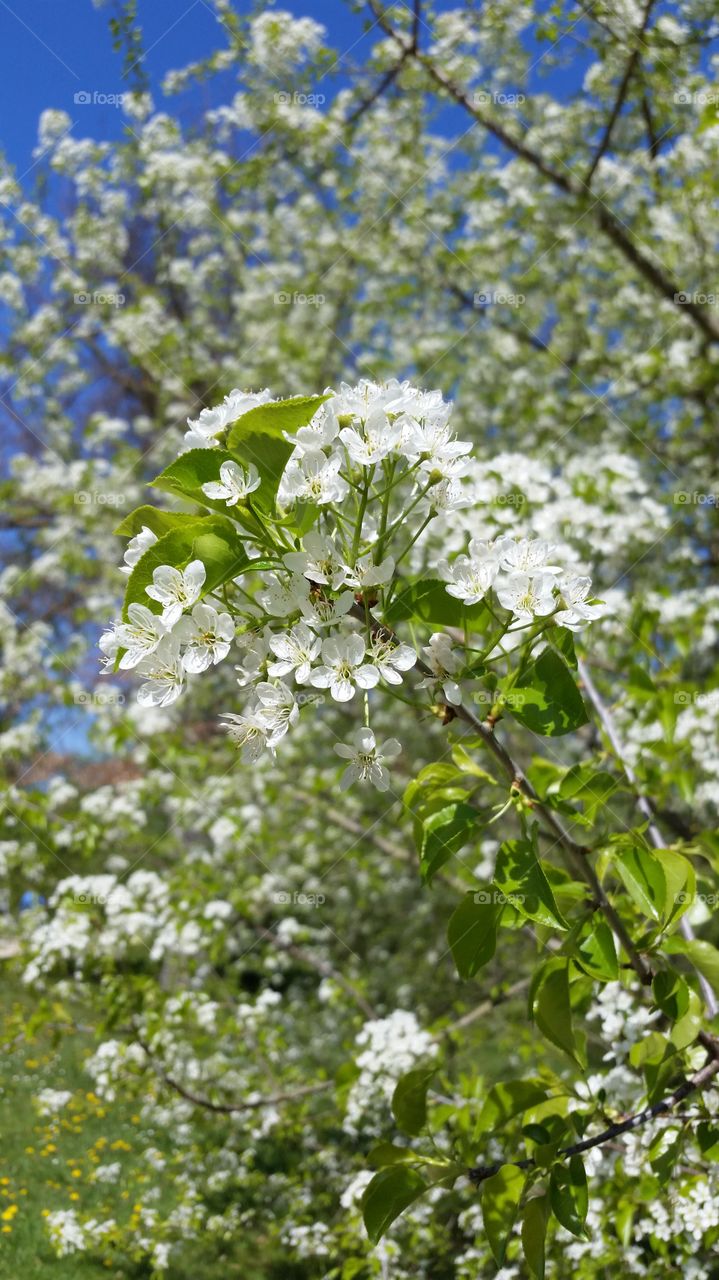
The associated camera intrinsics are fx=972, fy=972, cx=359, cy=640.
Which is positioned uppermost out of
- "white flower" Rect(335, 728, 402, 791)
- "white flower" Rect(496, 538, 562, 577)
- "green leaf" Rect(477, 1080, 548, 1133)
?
"white flower" Rect(496, 538, 562, 577)

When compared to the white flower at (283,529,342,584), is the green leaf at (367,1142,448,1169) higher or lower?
lower

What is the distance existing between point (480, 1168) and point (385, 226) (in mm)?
5696

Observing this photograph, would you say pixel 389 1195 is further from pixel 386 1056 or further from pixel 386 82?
pixel 386 82

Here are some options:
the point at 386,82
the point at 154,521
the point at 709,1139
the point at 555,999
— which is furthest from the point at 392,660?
the point at 386,82

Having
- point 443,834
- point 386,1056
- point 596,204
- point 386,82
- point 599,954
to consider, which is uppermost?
point 386,82

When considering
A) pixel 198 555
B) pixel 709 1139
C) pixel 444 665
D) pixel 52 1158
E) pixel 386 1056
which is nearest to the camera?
pixel 198 555

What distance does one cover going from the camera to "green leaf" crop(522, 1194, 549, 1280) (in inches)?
44.5

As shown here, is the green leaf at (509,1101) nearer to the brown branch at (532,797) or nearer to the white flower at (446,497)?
the brown branch at (532,797)

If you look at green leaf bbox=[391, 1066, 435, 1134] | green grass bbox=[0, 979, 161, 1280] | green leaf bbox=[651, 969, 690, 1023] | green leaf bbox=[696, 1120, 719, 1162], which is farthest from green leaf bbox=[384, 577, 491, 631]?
green grass bbox=[0, 979, 161, 1280]

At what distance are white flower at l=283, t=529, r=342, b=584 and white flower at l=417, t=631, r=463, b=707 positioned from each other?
0.13 m

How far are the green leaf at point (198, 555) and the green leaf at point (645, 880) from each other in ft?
1.87

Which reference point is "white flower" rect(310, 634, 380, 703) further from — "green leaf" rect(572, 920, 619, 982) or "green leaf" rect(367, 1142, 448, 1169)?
"green leaf" rect(367, 1142, 448, 1169)

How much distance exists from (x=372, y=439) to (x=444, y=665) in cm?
25

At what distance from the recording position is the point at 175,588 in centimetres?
97
